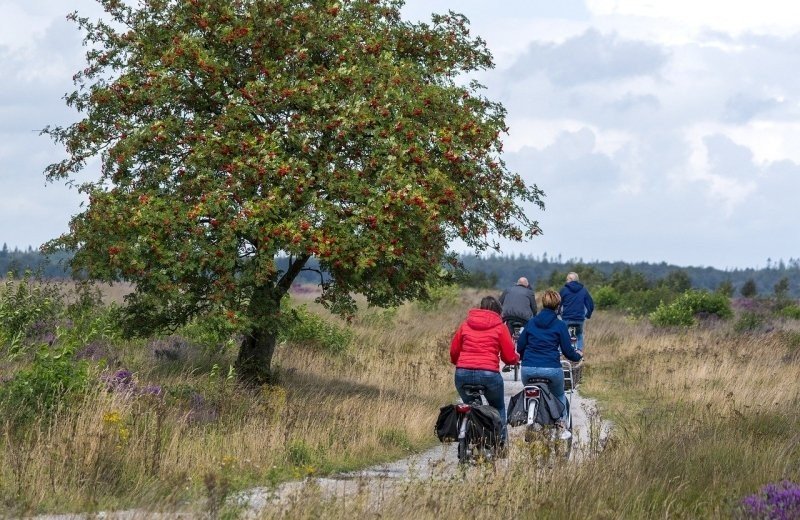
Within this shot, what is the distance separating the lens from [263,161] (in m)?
14.8

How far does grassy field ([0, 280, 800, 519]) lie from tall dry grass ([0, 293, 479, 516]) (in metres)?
0.03

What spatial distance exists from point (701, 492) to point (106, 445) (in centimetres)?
542

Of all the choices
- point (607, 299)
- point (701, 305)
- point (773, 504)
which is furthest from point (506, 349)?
point (607, 299)

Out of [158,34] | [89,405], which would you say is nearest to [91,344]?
[158,34]

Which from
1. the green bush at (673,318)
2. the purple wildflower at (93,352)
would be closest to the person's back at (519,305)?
the purple wildflower at (93,352)

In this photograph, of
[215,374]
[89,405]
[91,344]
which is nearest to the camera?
[89,405]

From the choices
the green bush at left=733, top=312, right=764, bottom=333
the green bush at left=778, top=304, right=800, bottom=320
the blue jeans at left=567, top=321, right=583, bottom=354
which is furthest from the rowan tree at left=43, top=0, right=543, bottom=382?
the green bush at left=778, top=304, right=800, bottom=320

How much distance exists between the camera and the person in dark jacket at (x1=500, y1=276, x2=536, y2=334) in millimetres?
21406

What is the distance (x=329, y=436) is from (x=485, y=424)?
2577mm

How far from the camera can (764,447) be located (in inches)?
461

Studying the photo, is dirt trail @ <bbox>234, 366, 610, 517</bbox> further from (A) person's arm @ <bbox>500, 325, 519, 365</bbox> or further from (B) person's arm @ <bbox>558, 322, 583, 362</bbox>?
(A) person's arm @ <bbox>500, 325, 519, 365</bbox>

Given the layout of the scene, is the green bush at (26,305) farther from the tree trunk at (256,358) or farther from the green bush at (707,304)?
the green bush at (707,304)

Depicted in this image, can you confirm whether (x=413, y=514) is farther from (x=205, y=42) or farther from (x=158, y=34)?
(x=158, y=34)

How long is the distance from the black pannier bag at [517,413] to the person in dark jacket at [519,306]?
29.2 feet
